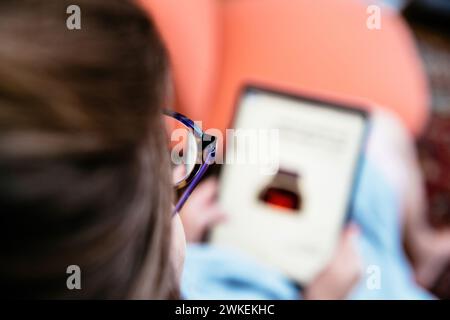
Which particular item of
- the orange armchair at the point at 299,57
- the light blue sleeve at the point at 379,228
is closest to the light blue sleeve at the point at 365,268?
the light blue sleeve at the point at 379,228

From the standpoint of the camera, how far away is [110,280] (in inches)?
11.2

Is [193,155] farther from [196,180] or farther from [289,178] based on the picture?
[289,178]

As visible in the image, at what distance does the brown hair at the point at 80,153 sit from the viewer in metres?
0.23

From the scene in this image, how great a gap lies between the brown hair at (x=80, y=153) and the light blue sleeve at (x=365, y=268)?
0.26 meters

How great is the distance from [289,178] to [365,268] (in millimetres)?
171

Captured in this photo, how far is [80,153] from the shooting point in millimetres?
237

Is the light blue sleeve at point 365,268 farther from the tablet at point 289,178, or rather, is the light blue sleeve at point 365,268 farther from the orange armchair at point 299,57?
the orange armchair at point 299,57

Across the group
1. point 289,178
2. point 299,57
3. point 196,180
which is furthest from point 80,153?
point 299,57

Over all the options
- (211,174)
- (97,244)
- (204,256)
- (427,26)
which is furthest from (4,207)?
(427,26)

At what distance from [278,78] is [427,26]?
675 mm

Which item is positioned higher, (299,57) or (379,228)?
(299,57)

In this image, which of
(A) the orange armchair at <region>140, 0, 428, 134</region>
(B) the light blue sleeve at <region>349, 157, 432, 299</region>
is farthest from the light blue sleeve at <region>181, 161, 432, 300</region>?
(A) the orange armchair at <region>140, 0, 428, 134</region>

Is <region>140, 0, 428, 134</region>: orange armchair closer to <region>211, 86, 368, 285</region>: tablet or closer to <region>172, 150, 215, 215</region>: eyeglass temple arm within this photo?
<region>211, 86, 368, 285</region>: tablet

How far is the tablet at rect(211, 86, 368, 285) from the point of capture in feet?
2.33
